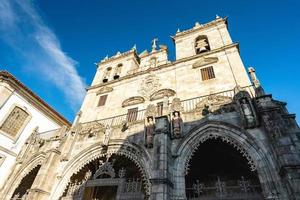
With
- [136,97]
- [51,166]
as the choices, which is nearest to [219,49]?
[136,97]

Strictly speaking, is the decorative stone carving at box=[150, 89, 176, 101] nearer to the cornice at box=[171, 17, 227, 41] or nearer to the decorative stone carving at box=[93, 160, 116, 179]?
the decorative stone carving at box=[93, 160, 116, 179]

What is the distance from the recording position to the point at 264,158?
7.62 meters

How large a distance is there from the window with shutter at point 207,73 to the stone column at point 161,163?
685cm

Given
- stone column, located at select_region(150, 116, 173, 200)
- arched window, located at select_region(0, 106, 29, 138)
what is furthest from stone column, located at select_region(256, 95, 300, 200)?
arched window, located at select_region(0, 106, 29, 138)

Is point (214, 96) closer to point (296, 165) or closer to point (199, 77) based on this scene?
point (199, 77)

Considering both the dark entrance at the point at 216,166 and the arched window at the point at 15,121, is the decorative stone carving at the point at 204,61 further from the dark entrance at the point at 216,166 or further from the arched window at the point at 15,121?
the arched window at the point at 15,121

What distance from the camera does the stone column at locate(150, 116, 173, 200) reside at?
7203mm

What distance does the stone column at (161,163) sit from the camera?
7203mm

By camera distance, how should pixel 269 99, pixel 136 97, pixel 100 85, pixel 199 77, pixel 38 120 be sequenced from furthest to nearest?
pixel 100 85 < pixel 38 120 < pixel 136 97 < pixel 199 77 < pixel 269 99

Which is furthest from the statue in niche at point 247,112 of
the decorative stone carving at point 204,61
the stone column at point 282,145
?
the decorative stone carving at point 204,61

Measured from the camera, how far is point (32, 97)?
17.9m

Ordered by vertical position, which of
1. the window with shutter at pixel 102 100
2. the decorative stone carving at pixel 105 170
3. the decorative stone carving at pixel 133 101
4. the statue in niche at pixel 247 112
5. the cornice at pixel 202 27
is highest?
the cornice at pixel 202 27

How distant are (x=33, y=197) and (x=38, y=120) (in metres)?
10.5

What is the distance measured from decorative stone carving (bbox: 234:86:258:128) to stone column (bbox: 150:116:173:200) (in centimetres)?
359
